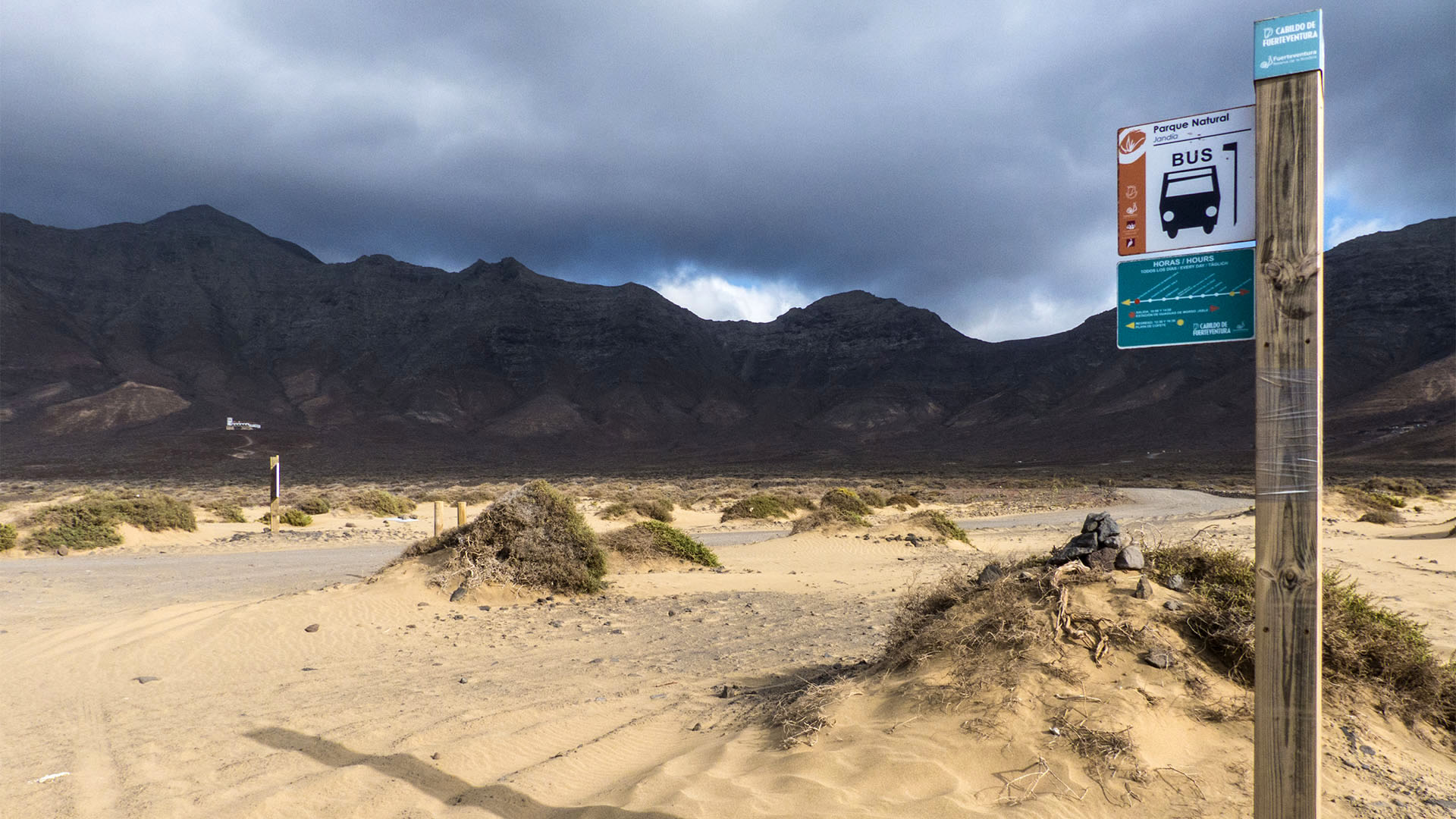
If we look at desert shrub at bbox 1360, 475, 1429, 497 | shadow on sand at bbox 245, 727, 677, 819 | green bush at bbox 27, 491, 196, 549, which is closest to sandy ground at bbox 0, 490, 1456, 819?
shadow on sand at bbox 245, 727, 677, 819

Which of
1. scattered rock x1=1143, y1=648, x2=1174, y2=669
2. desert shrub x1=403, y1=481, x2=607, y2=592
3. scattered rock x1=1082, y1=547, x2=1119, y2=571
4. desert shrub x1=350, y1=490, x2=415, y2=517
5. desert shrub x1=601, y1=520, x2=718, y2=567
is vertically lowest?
desert shrub x1=350, y1=490, x2=415, y2=517

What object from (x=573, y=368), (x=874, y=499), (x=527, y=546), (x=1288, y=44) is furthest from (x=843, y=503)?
(x=573, y=368)

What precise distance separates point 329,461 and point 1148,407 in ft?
321

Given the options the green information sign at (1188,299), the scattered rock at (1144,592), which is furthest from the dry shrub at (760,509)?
the green information sign at (1188,299)

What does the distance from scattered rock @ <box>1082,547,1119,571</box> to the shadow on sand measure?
3244 millimetres

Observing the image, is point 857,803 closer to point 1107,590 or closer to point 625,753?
point 625,753

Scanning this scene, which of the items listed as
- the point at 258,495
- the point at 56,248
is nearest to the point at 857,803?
the point at 258,495

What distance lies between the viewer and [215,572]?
50.0 feet

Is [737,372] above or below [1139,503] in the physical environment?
above

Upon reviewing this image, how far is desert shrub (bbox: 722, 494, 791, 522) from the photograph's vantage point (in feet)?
90.1

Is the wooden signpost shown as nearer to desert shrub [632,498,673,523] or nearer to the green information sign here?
the green information sign

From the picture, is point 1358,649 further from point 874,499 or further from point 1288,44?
point 874,499

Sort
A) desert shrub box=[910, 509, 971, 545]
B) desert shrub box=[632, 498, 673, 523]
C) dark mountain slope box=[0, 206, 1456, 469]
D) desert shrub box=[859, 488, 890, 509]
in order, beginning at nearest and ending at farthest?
desert shrub box=[910, 509, 971, 545] < desert shrub box=[632, 498, 673, 523] < desert shrub box=[859, 488, 890, 509] < dark mountain slope box=[0, 206, 1456, 469]

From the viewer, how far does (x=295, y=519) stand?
998 inches
